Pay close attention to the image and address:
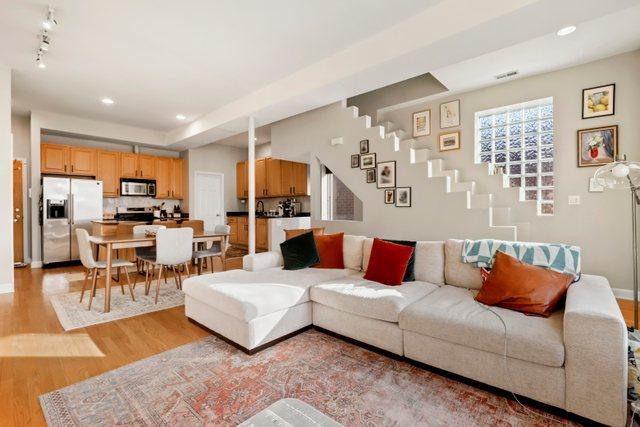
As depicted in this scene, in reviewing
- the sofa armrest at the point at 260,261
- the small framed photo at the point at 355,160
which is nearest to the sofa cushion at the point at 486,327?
the sofa armrest at the point at 260,261

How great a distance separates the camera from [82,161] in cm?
621

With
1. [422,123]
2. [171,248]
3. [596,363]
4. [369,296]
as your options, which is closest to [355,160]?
[422,123]

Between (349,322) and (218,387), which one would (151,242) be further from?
(349,322)

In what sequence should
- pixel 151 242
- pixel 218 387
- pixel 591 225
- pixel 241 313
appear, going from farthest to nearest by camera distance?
1. pixel 591 225
2. pixel 151 242
3. pixel 241 313
4. pixel 218 387

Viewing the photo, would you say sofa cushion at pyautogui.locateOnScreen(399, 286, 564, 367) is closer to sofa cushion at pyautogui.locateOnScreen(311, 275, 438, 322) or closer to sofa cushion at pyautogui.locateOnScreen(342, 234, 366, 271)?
sofa cushion at pyautogui.locateOnScreen(311, 275, 438, 322)

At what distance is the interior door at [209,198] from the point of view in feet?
25.7

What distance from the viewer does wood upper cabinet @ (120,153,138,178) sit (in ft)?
22.0

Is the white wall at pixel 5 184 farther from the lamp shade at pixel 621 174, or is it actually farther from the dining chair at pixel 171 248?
the lamp shade at pixel 621 174

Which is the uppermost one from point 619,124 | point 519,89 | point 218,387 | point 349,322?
point 519,89

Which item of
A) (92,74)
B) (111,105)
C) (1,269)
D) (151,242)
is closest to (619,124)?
(151,242)

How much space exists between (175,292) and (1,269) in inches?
87.0

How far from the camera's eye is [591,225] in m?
3.83

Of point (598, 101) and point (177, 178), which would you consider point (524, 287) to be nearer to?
point (598, 101)

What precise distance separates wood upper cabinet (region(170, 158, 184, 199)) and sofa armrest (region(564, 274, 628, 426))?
7.71 m
